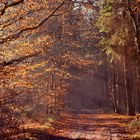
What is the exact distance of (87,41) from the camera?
142 feet

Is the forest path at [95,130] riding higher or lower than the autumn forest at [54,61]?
lower

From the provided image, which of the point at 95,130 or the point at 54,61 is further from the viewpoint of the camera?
the point at 54,61

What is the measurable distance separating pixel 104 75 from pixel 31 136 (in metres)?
32.5

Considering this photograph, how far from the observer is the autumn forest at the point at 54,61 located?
1272 cm

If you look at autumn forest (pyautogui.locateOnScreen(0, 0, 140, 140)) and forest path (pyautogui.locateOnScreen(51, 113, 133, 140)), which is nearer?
autumn forest (pyautogui.locateOnScreen(0, 0, 140, 140))

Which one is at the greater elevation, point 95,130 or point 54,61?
point 54,61

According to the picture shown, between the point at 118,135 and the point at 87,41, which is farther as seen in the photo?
the point at 87,41

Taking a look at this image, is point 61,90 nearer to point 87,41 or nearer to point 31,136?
point 31,136

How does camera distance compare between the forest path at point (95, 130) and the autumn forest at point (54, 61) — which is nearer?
the autumn forest at point (54, 61)

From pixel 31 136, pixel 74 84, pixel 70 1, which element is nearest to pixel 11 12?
pixel 70 1

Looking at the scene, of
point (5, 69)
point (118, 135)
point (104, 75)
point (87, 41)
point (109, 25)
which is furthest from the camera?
point (104, 75)

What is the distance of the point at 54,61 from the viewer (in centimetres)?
2591

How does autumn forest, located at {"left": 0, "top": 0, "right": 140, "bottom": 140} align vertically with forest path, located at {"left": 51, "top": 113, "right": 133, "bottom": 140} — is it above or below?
above

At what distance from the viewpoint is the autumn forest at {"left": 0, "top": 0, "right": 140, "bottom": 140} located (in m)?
12.7
